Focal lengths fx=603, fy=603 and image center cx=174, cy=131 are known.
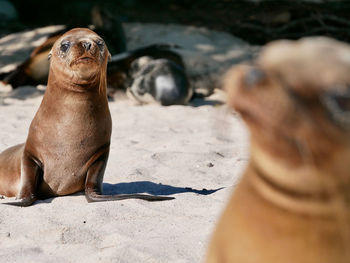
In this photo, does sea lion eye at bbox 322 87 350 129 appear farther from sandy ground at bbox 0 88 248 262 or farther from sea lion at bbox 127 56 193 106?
sea lion at bbox 127 56 193 106

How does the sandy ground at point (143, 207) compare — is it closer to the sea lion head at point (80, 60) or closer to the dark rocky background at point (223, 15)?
the sea lion head at point (80, 60)

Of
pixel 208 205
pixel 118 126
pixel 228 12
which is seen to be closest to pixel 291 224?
pixel 208 205

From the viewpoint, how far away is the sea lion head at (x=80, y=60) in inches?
142

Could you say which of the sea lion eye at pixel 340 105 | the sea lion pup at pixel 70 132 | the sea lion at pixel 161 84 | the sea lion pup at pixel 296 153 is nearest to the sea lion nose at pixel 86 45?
the sea lion pup at pixel 70 132

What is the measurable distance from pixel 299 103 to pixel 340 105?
0.07 m

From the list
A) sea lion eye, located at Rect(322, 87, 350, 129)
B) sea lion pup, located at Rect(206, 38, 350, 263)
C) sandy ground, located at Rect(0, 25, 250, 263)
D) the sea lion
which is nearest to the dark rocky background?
the sea lion

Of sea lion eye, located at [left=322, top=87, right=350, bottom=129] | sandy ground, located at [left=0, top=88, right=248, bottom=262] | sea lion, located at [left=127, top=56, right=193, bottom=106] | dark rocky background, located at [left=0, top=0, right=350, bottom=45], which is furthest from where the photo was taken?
dark rocky background, located at [left=0, top=0, right=350, bottom=45]

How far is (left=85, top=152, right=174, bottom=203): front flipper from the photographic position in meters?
3.45

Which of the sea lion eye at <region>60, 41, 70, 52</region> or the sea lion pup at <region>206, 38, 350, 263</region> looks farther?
the sea lion eye at <region>60, 41, 70, 52</region>

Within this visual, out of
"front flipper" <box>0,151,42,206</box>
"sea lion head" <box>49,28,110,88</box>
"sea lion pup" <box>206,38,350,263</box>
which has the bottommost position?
"front flipper" <box>0,151,42,206</box>

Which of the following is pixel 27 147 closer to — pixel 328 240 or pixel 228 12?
pixel 328 240

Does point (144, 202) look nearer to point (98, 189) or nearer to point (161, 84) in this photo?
point (98, 189)

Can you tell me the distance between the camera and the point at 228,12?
11.2 m

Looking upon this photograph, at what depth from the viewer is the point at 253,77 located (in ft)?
3.75
